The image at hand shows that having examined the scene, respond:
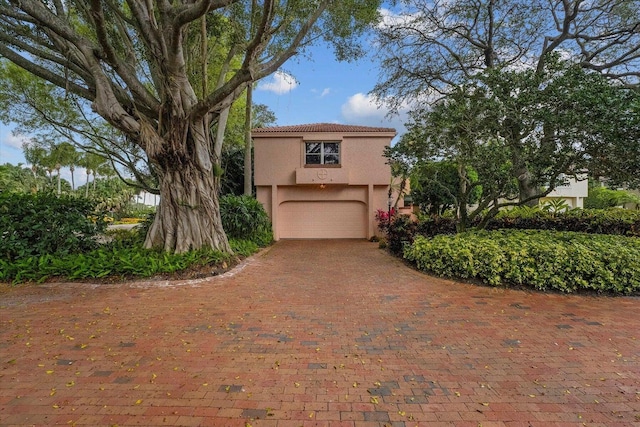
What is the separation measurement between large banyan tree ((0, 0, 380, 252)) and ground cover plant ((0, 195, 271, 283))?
0.69 m

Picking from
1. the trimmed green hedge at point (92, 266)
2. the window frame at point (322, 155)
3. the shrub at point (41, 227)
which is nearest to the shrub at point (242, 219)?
the window frame at point (322, 155)

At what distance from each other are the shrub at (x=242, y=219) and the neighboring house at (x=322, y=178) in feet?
7.01

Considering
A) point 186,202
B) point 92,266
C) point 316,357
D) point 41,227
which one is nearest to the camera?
point 316,357

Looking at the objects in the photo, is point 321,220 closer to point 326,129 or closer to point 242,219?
point 326,129

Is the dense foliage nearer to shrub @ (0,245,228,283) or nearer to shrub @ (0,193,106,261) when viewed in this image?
shrub @ (0,245,228,283)

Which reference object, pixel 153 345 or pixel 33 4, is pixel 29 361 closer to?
pixel 153 345

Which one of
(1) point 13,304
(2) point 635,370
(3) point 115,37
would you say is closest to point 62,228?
(1) point 13,304

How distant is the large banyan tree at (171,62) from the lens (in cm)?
626

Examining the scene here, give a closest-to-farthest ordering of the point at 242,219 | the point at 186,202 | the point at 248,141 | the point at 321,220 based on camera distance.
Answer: the point at 186,202 < the point at 242,219 < the point at 248,141 < the point at 321,220

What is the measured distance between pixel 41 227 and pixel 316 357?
23.7ft

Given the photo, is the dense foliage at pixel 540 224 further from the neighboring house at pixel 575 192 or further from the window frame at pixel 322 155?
the neighboring house at pixel 575 192

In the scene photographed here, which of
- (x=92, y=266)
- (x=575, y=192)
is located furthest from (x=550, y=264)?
(x=575, y=192)

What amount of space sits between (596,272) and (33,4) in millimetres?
11319

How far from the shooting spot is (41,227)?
6918 millimetres
